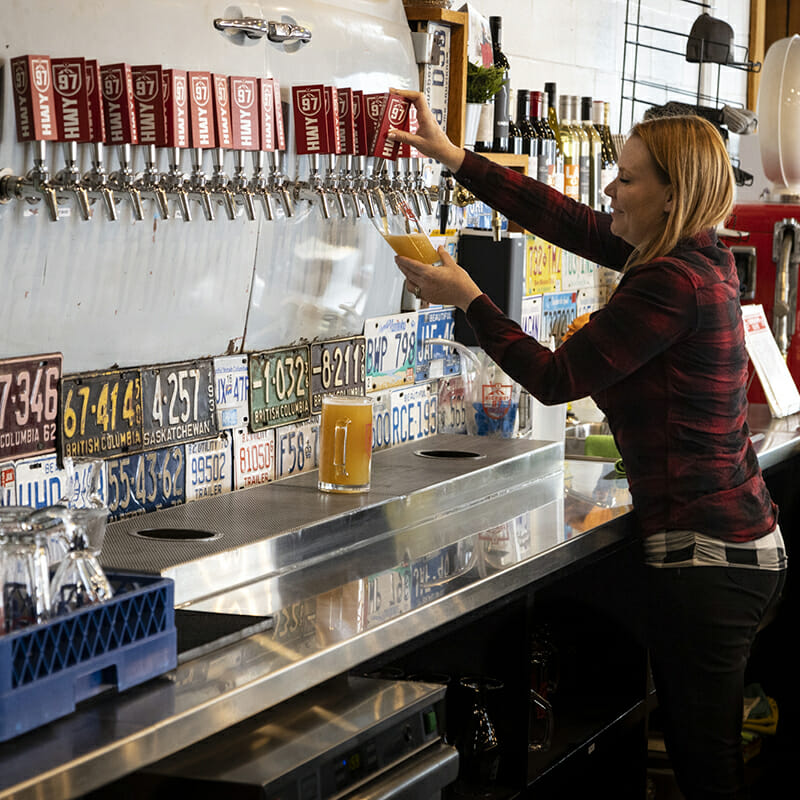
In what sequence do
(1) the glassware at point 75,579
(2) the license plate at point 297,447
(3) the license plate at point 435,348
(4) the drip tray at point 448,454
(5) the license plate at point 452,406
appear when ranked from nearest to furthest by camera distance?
(1) the glassware at point 75,579 → (2) the license plate at point 297,447 → (4) the drip tray at point 448,454 → (3) the license plate at point 435,348 → (5) the license plate at point 452,406

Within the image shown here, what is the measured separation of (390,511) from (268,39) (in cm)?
99

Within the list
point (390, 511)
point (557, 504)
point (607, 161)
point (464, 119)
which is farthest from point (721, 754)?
point (607, 161)

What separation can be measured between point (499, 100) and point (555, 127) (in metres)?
0.55

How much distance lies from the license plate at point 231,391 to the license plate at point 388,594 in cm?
54

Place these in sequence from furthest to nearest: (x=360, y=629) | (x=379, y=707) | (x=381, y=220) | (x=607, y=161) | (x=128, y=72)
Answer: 1. (x=607, y=161)
2. (x=381, y=220)
3. (x=128, y=72)
4. (x=360, y=629)
5. (x=379, y=707)

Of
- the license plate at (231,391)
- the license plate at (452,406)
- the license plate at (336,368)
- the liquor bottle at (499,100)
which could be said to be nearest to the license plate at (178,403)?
the license plate at (231,391)

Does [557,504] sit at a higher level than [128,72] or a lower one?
lower

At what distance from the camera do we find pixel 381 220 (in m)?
2.88

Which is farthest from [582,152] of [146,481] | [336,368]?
[146,481]

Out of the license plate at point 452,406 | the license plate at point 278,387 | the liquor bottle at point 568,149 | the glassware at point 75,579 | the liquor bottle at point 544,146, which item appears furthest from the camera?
the liquor bottle at point 568,149

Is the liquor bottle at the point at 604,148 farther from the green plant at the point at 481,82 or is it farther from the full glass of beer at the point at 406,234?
the full glass of beer at the point at 406,234

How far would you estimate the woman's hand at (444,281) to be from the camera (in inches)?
102

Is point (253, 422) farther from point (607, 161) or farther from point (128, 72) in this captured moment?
point (607, 161)

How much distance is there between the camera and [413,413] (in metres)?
3.43
